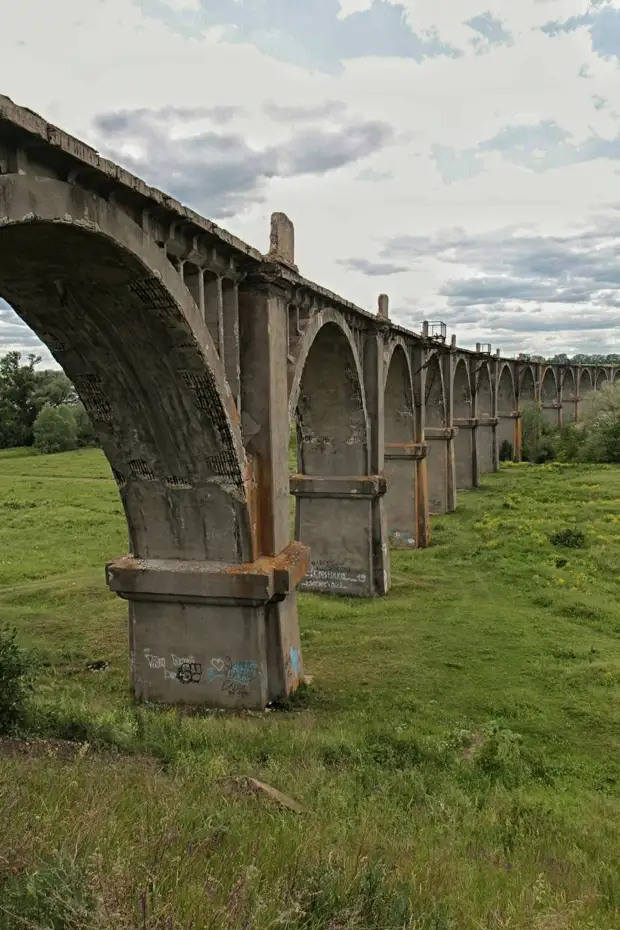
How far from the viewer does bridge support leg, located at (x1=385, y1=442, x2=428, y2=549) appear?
25688 millimetres

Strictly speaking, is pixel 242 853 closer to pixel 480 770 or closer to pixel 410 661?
pixel 480 770

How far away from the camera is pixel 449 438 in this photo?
3194 cm

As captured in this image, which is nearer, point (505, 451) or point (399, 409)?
point (399, 409)

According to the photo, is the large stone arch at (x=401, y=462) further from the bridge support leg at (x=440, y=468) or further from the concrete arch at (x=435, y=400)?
the concrete arch at (x=435, y=400)

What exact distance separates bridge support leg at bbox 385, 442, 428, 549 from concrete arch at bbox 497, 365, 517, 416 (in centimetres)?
2835

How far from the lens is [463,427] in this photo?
40.0 meters

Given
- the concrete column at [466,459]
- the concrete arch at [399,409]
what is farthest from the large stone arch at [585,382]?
the concrete arch at [399,409]

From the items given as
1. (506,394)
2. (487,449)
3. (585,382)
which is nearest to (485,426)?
(487,449)

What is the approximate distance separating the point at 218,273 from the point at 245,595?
503cm

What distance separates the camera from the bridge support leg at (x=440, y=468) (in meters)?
31.7

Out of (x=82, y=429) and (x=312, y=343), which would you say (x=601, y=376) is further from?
(x=312, y=343)

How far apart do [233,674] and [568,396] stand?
69.1m

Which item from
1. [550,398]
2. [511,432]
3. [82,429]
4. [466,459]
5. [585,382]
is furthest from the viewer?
[585,382]

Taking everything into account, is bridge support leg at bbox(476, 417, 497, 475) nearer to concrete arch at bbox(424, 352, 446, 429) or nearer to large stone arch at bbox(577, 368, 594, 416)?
concrete arch at bbox(424, 352, 446, 429)
